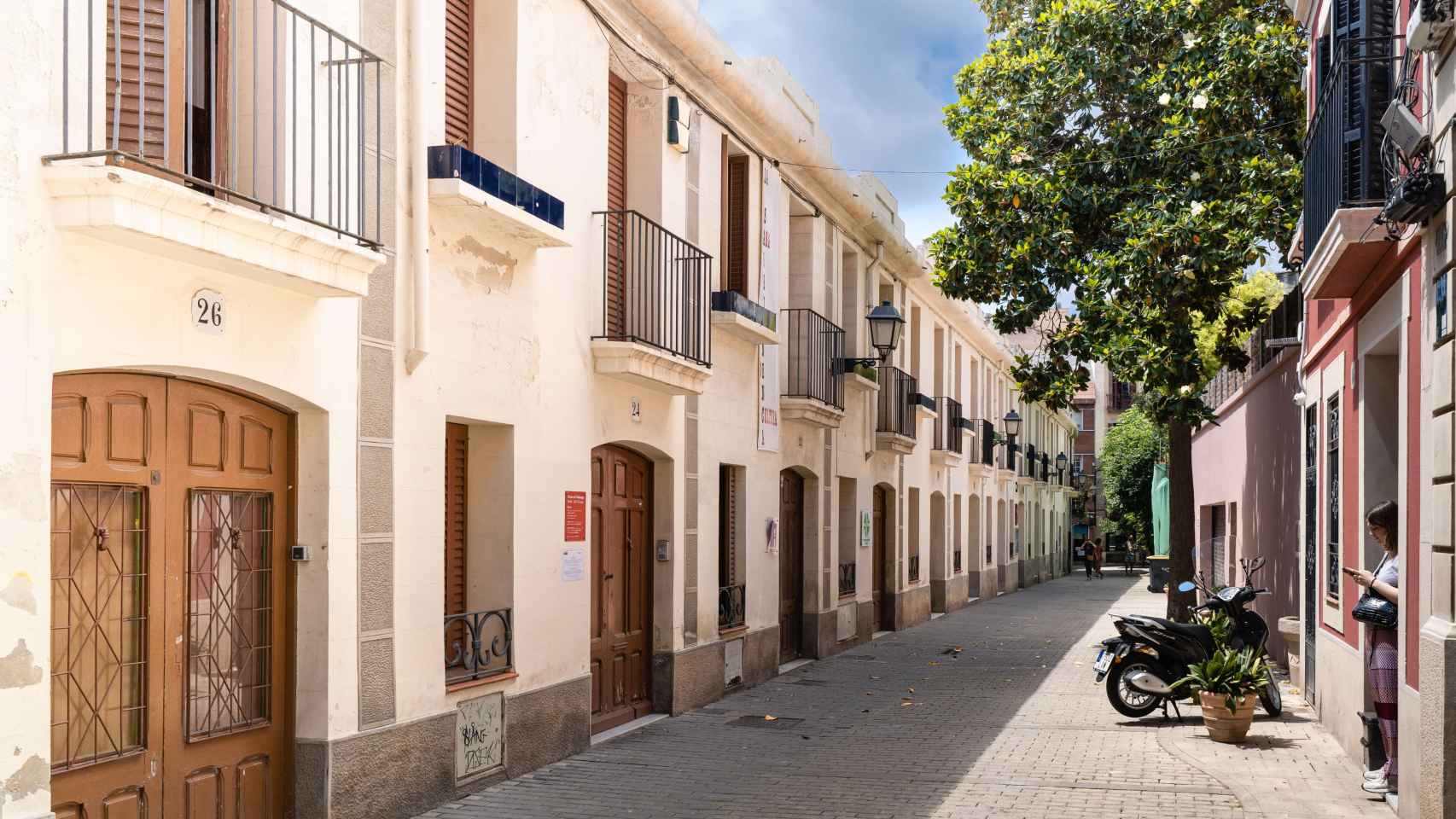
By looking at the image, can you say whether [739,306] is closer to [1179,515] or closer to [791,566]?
[791,566]

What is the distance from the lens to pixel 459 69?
9.57m

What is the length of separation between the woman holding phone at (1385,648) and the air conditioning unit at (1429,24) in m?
2.92

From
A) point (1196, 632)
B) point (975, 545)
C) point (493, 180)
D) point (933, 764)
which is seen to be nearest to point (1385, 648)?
point (933, 764)

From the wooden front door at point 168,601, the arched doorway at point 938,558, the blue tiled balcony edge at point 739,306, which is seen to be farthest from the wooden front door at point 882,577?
the wooden front door at point 168,601

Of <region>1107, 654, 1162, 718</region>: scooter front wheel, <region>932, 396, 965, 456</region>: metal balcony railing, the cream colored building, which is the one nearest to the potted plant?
<region>1107, 654, 1162, 718</region>: scooter front wheel

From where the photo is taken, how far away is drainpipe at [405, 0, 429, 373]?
325 inches

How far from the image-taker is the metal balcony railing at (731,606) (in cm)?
1430

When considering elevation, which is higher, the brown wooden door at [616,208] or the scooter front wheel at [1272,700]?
the brown wooden door at [616,208]

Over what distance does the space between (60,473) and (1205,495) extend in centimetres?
2201

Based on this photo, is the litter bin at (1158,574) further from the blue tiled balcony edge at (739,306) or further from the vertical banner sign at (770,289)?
the blue tiled balcony edge at (739,306)

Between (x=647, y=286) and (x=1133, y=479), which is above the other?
(x=647, y=286)

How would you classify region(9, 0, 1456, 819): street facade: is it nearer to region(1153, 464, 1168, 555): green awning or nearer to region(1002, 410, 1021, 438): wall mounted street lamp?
region(1153, 464, 1168, 555): green awning

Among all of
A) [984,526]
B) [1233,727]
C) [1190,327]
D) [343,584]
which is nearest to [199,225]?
[343,584]

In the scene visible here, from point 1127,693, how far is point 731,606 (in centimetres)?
395
